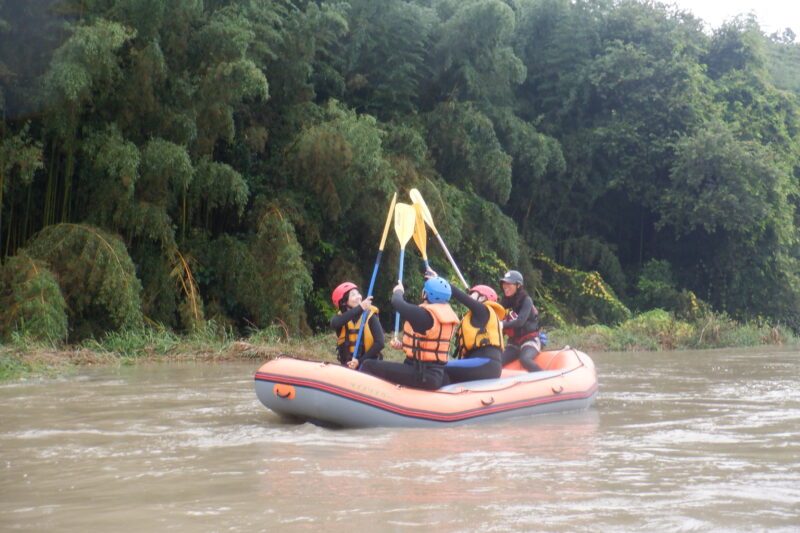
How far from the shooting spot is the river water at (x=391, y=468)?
370cm

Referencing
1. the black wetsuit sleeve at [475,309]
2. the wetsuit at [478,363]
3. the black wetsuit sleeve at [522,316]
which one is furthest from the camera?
the black wetsuit sleeve at [522,316]

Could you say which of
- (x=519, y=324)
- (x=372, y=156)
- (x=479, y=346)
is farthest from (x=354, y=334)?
(x=372, y=156)

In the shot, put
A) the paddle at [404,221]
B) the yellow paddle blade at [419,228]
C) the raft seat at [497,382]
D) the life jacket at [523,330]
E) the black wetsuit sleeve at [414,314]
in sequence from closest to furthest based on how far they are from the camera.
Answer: the black wetsuit sleeve at [414,314] < the raft seat at [497,382] < the life jacket at [523,330] < the paddle at [404,221] < the yellow paddle blade at [419,228]

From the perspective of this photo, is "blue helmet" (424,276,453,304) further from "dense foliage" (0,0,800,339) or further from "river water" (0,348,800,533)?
"dense foliage" (0,0,800,339)

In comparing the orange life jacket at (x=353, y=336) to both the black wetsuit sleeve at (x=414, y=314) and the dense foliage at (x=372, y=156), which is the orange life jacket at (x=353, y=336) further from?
the dense foliage at (x=372, y=156)

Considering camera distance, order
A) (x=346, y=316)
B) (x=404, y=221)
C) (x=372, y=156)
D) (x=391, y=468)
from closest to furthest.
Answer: (x=391, y=468), (x=346, y=316), (x=404, y=221), (x=372, y=156)

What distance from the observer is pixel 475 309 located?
21.5 feet

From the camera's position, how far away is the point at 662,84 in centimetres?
1833

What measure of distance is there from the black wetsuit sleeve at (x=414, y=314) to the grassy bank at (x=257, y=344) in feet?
14.9

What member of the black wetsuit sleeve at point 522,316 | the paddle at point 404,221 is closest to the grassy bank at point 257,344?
the paddle at point 404,221

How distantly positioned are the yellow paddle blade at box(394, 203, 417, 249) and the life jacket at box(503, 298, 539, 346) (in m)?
1.26

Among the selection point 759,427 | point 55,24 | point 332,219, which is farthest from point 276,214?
point 759,427

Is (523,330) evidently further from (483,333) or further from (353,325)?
(353,325)

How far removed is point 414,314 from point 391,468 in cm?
152
